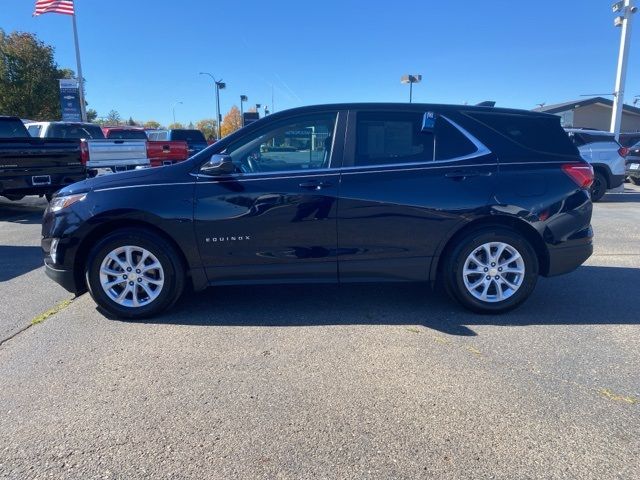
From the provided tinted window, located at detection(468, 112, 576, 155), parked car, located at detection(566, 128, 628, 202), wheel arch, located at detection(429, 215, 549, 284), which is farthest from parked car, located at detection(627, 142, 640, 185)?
wheel arch, located at detection(429, 215, 549, 284)

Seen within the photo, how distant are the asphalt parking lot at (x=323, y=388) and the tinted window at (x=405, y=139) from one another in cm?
141

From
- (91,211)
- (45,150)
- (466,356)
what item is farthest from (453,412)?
(45,150)

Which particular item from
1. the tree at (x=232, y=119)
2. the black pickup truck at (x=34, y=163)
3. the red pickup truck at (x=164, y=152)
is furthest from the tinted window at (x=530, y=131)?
the tree at (x=232, y=119)

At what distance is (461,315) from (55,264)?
3.62 m

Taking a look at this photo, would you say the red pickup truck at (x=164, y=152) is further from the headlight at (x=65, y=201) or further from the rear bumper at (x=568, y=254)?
the rear bumper at (x=568, y=254)

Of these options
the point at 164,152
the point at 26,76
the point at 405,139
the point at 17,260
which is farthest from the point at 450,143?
the point at 26,76

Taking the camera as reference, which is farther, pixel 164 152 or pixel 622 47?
pixel 622 47

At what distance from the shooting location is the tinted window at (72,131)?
14.0m

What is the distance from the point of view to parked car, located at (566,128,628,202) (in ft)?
41.0

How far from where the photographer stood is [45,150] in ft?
31.6

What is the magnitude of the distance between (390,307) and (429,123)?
5.64 ft

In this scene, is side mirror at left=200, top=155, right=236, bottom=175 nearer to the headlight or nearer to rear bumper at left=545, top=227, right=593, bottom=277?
the headlight

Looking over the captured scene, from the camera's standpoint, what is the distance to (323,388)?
3.04 metres

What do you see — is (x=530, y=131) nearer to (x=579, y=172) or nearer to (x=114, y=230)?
(x=579, y=172)
